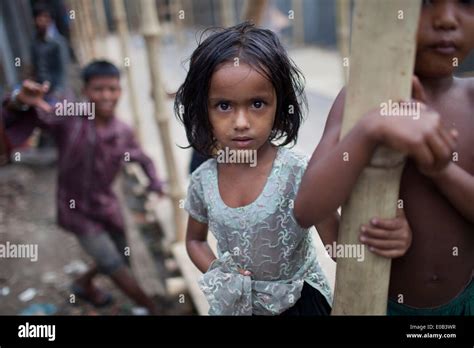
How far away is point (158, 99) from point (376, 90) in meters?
1.79

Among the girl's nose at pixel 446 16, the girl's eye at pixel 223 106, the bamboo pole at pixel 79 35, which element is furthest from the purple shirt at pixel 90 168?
the bamboo pole at pixel 79 35

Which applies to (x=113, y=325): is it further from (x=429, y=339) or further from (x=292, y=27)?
(x=292, y=27)

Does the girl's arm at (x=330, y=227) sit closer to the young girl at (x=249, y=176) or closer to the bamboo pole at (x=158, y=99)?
the young girl at (x=249, y=176)

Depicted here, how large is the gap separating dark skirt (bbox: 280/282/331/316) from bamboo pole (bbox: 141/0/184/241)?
1.55 metres

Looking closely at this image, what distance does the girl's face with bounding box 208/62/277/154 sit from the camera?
29.9 inches

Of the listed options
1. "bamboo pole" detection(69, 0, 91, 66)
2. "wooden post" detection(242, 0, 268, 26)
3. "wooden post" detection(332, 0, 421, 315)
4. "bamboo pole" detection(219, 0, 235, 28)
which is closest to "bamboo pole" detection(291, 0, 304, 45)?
"bamboo pole" detection(219, 0, 235, 28)

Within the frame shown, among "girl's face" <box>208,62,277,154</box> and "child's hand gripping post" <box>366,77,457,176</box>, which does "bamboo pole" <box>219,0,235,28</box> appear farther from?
"child's hand gripping post" <box>366,77,457,176</box>

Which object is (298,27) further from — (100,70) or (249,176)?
(249,176)

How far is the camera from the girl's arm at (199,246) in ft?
2.99

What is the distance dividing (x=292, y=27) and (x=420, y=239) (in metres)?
6.97

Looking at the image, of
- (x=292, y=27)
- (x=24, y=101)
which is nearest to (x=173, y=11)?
(x=292, y=27)

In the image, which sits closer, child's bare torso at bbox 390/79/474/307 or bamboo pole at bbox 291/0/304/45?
child's bare torso at bbox 390/79/474/307

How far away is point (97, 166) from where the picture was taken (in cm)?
198

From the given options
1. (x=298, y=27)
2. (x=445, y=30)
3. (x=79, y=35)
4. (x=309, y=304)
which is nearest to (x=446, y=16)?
(x=445, y=30)
